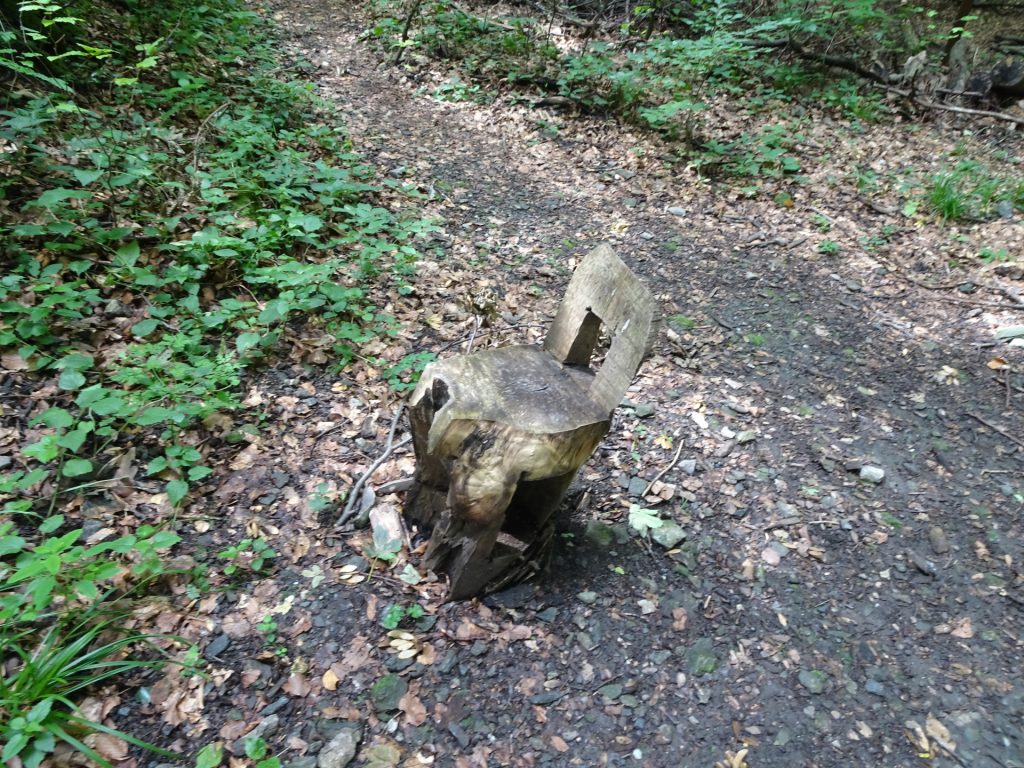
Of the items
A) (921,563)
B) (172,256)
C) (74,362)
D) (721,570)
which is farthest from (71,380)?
(921,563)

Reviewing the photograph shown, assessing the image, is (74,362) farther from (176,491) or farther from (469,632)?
(469,632)

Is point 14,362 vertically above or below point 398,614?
above

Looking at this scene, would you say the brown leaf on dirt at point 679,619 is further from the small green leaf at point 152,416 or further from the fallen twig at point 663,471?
the small green leaf at point 152,416

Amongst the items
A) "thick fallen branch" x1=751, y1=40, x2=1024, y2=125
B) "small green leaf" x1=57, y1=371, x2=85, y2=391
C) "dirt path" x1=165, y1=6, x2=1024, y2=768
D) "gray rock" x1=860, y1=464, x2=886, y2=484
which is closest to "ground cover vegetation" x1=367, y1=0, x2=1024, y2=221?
"thick fallen branch" x1=751, y1=40, x2=1024, y2=125

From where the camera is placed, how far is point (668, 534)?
292 centimetres

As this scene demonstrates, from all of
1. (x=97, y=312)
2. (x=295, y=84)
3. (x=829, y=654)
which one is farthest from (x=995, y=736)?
(x=295, y=84)

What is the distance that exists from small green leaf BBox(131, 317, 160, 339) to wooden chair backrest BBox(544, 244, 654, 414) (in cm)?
217

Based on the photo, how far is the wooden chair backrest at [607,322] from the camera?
238 centimetres

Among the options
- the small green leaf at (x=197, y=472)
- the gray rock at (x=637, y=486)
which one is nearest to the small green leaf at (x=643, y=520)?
the gray rock at (x=637, y=486)

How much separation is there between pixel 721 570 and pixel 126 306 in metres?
3.55

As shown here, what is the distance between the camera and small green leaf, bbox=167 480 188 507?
2.59m

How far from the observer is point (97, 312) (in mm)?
3338

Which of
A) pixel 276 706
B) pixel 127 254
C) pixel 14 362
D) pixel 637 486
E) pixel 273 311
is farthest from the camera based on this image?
pixel 127 254

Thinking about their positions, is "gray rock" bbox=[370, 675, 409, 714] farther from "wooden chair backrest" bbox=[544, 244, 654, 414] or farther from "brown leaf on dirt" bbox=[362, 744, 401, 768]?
"wooden chair backrest" bbox=[544, 244, 654, 414]
